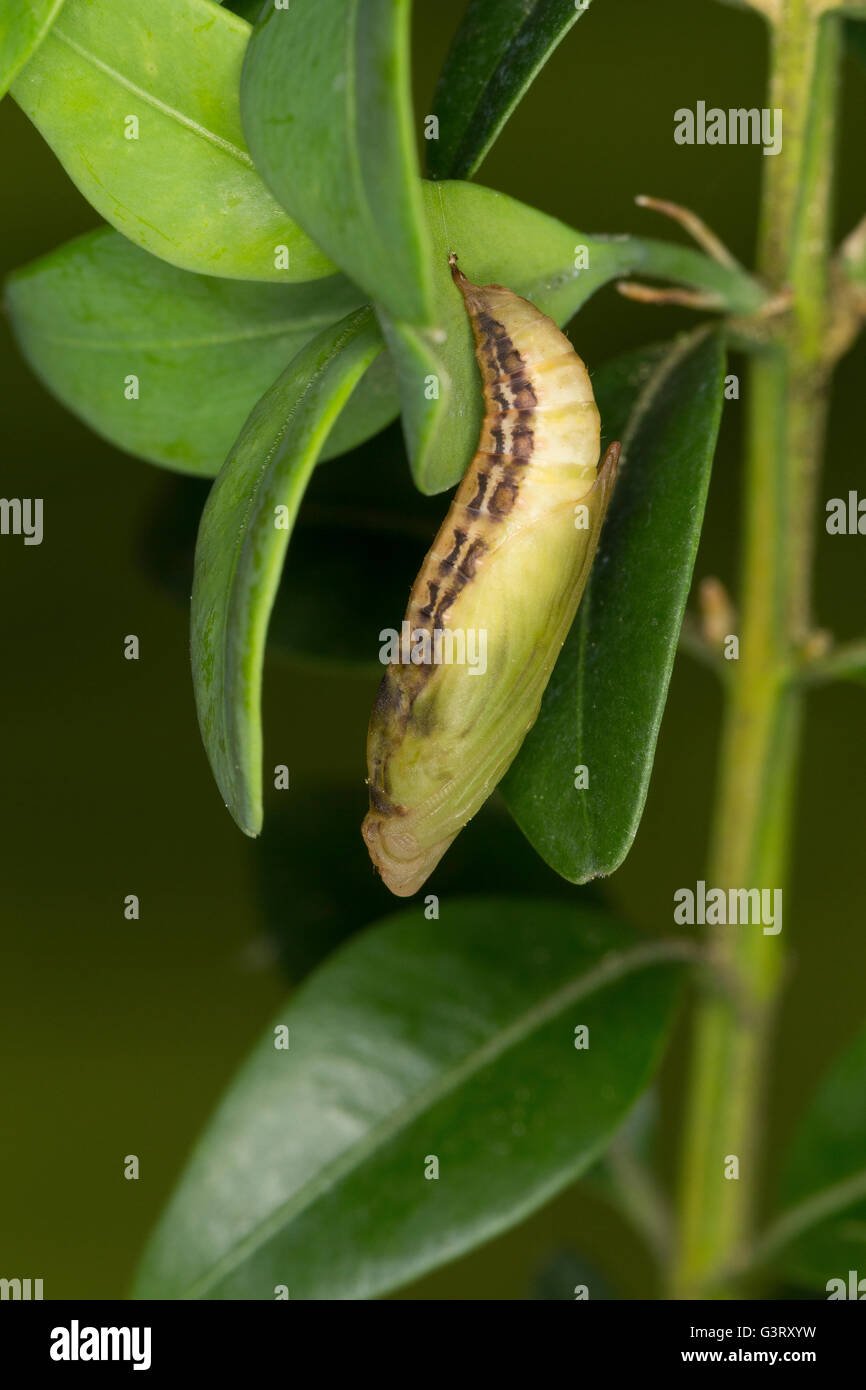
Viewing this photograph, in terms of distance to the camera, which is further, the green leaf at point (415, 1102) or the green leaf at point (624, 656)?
the green leaf at point (415, 1102)

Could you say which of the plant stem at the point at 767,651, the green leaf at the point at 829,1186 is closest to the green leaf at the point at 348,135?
the plant stem at the point at 767,651

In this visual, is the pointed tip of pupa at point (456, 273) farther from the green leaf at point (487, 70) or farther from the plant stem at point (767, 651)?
the plant stem at point (767, 651)

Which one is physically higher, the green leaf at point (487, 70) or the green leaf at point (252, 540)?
the green leaf at point (487, 70)

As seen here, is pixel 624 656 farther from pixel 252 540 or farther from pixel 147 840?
pixel 147 840

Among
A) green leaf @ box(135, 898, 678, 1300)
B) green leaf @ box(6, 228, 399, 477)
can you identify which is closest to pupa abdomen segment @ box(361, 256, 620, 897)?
green leaf @ box(6, 228, 399, 477)

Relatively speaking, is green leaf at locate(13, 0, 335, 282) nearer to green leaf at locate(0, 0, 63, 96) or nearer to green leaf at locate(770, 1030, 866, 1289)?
green leaf at locate(0, 0, 63, 96)

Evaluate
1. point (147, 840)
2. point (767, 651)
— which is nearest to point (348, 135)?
point (767, 651)

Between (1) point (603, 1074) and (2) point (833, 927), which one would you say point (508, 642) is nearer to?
(1) point (603, 1074)
